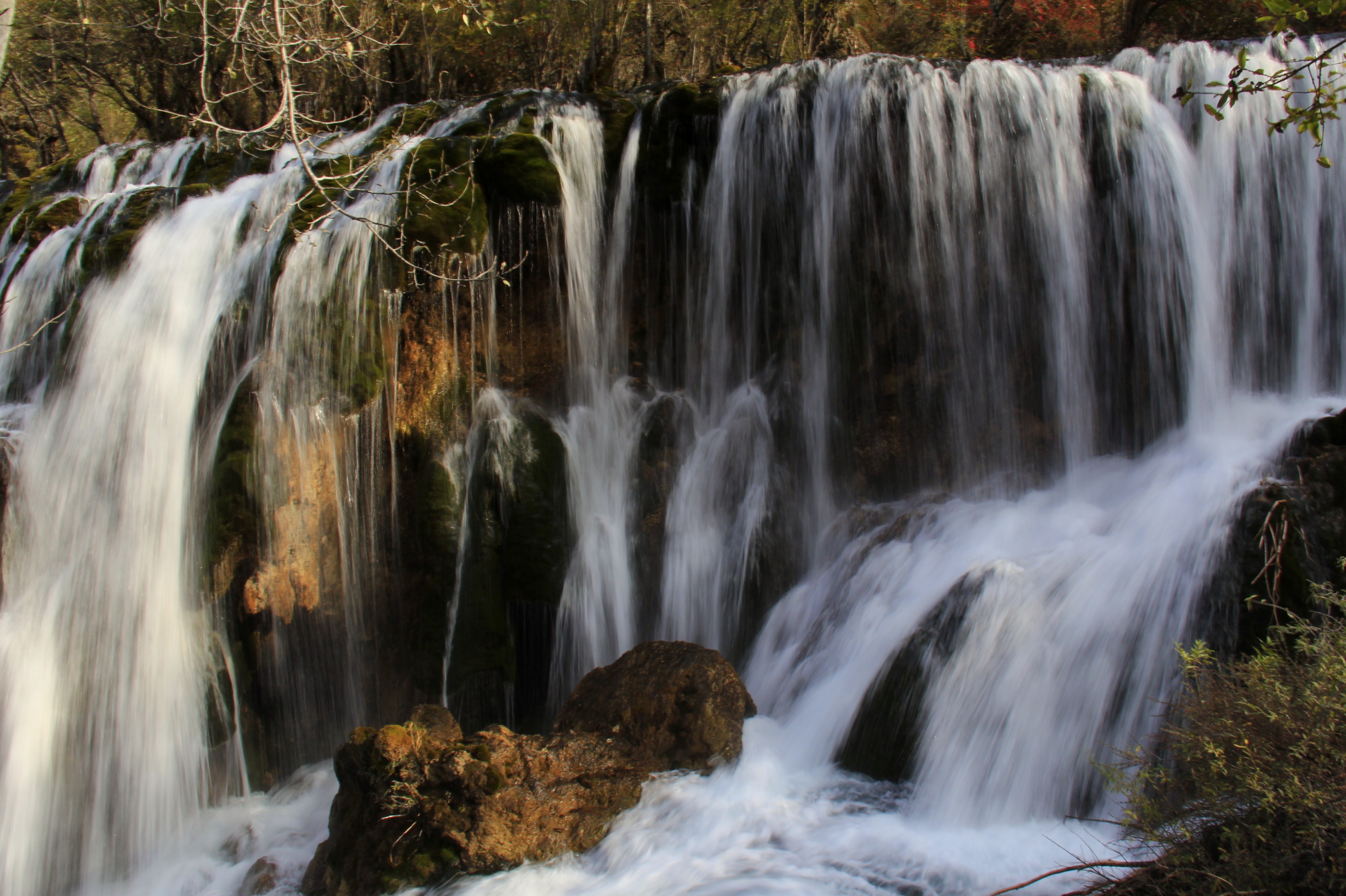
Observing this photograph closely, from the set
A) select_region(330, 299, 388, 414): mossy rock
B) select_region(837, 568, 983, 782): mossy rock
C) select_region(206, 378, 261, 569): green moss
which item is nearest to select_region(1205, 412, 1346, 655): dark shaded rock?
select_region(837, 568, 983, 782): mossy rock

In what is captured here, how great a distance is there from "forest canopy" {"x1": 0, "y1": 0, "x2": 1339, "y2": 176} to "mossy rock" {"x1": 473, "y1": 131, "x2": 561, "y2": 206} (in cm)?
427

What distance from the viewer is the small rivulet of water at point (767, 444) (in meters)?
5.11

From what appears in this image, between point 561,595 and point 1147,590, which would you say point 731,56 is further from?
point 1147,590

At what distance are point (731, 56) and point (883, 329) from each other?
8430mm

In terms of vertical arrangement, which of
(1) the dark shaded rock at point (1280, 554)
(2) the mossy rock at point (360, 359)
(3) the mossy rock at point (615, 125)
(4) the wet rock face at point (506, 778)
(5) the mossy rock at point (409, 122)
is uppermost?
(5) the mossy rock at point (409, 122)

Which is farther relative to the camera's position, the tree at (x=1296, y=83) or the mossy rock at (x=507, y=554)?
the mossy rock at (x=507, y=554)

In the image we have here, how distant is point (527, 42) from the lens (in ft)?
45.9

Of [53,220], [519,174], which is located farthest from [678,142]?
[53,220]

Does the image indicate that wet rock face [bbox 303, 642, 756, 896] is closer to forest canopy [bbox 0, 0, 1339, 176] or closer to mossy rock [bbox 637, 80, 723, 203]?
mossy rock [bbox 637, 80, 723, 203]

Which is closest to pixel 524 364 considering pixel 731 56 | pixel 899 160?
pixel 899 160

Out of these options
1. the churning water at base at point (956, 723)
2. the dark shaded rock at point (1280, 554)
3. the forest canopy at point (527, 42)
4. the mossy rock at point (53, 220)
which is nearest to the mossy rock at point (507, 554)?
the churning water at base at point (956, 723)

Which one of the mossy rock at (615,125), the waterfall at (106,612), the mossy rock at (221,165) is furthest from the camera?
the mossy rock at (221,165)

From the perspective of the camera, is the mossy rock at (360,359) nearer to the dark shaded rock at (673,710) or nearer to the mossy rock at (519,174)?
the mossy rock at (519,174)

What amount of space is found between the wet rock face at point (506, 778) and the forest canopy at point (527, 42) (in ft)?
28.3
